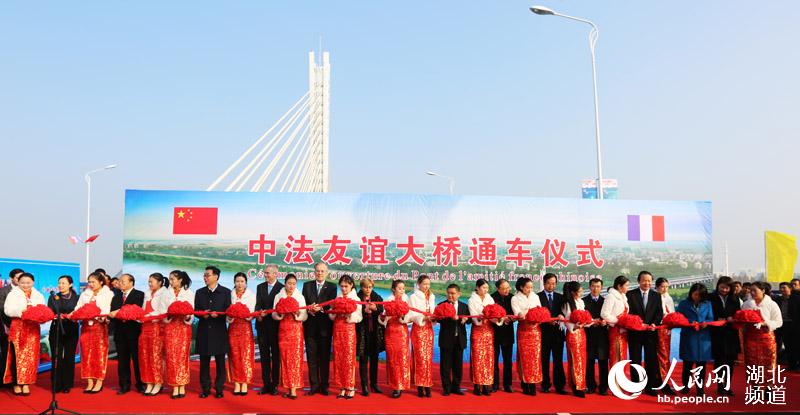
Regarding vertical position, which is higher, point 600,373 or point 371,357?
point 371,357

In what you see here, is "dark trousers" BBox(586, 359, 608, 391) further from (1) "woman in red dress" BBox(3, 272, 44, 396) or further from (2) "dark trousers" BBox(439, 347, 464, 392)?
(1) "woman in red dress" BBox(3, 272, 44, 396)

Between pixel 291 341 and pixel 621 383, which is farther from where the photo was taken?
pixel 621 383

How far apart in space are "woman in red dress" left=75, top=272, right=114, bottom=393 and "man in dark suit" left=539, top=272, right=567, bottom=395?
4117mm

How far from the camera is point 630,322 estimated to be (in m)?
6.16

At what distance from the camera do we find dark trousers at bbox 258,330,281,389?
6.30 m

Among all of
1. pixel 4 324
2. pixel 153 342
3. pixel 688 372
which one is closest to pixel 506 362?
pixel 688 372

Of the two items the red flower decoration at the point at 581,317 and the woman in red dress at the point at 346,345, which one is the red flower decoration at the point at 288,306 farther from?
the red flower decoration at the point at 581,317

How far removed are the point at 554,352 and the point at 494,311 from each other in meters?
0.87

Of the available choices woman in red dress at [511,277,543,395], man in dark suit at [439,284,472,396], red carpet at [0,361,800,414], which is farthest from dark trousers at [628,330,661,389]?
man in dark suit at [439,284,472,396]

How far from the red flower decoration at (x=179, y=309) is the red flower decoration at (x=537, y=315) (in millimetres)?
3023

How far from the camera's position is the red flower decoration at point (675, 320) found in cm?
618


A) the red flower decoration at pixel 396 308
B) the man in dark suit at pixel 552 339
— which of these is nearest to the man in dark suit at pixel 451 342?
the red flower decoration at pixel 396 308

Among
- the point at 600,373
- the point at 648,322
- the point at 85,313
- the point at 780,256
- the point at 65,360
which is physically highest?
the point at 780,256

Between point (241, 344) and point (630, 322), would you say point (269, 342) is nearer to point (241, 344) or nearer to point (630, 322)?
point (241, 344)
